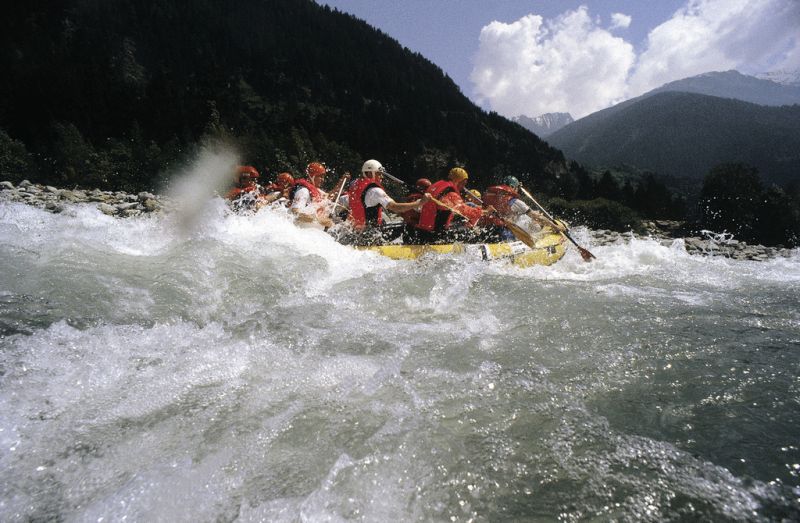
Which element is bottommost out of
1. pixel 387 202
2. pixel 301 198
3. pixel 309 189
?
pixel 387 202

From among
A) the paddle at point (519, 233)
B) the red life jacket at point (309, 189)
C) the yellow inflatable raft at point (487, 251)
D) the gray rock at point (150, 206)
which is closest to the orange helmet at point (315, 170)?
the red life jacket at point (309, 189)

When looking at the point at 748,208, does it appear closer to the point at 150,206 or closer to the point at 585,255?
the point at 585,255

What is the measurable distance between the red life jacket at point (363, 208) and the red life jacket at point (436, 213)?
84cm

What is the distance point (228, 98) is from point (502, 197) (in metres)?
56.9

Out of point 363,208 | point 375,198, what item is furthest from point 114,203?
point 375,198

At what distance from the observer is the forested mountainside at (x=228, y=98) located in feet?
88.2

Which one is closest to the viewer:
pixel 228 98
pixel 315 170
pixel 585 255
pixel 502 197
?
pixel 585 255

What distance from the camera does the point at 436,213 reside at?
7770 millimetres

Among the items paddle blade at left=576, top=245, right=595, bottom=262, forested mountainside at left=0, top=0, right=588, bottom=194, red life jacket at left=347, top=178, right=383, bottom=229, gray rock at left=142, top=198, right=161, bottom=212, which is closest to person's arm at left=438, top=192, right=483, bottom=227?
red life jacket at left=347, top=178, right=383, bottom=229

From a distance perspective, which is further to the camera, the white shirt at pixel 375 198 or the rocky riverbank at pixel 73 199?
the rocky riverbank at pixel 73 199

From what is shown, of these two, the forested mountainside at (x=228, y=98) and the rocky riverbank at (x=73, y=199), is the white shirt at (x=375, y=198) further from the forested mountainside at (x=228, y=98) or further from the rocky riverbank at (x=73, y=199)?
the forested mountainside at (x=228, y=98)

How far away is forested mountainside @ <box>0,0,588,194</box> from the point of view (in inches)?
1058

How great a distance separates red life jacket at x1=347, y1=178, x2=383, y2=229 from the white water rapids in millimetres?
2424

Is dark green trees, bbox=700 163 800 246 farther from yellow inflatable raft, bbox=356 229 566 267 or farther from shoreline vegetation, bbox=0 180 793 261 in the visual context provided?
yellow inflatable raft, bbox=356 229 566 267
